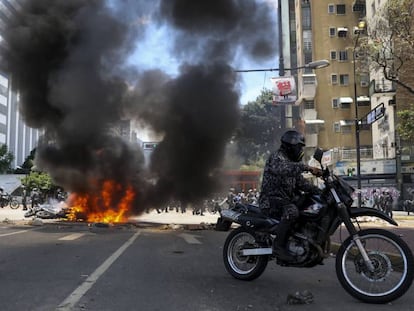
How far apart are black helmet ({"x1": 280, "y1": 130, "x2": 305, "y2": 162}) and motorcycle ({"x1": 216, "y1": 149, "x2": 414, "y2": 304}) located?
21.1 inches

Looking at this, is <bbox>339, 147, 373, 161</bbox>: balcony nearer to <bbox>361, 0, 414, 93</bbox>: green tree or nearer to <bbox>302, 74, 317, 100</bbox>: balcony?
<bbox>302, 74, 317, 100</bbox>: balcony

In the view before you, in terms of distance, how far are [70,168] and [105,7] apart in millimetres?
6150

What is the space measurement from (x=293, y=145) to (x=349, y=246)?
1301 mm

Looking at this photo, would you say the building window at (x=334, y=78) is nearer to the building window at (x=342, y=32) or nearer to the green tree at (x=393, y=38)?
the building window at (x=342, y=32)

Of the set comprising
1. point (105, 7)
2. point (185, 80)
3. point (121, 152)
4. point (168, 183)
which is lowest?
point (168, 183)

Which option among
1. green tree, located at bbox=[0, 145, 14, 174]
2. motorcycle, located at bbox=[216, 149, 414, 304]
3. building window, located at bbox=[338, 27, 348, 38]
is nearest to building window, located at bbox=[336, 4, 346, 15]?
building window, located at bbox=[338, 27, 348, 38]

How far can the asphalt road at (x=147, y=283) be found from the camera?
455 cm

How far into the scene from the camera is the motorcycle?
4.61 meters

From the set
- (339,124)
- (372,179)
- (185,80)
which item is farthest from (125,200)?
(339,124)

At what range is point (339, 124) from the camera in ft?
137

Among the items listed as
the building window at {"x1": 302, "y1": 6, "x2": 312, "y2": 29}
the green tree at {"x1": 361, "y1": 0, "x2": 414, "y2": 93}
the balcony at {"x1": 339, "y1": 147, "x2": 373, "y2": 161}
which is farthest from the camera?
the building window at {"x1": 302, "y1": 6, "x2": 312, "y2": 29}

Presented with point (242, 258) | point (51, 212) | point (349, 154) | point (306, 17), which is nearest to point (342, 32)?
point (306, 17)

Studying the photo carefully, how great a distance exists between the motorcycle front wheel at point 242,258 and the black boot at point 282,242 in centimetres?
48

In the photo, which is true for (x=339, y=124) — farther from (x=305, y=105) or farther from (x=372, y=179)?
(x=372, y=179)
